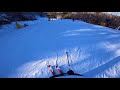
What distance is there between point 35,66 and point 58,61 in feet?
1.13

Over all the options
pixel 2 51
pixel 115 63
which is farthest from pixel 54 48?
pixel 115 63

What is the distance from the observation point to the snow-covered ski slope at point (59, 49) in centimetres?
210

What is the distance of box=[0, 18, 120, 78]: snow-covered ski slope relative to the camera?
2100mm

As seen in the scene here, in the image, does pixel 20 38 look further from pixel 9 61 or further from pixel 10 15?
pixel 9 61

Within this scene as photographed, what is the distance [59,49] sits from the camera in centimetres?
277

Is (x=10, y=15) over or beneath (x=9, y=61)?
over

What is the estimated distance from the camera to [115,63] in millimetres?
2406
